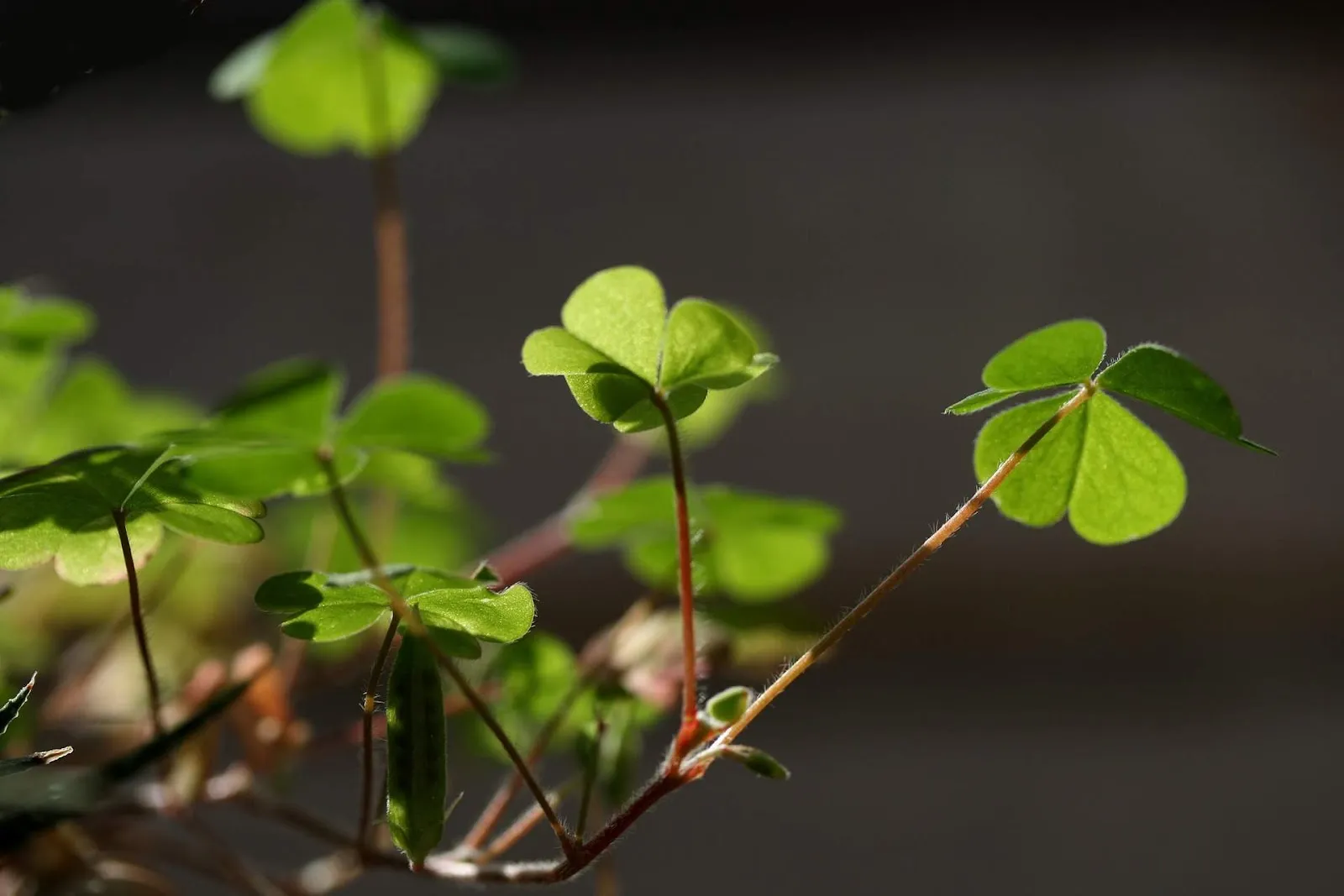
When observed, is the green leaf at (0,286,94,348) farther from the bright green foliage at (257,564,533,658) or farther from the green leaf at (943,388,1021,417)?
the green leaf at (943,388,1021,417)

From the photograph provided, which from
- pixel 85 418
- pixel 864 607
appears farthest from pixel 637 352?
pixel 85 418

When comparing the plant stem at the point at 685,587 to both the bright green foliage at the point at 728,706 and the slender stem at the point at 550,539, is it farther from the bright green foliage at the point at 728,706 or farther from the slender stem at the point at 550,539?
the slender stem at the point at 550,539

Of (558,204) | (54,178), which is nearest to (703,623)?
(558,204)

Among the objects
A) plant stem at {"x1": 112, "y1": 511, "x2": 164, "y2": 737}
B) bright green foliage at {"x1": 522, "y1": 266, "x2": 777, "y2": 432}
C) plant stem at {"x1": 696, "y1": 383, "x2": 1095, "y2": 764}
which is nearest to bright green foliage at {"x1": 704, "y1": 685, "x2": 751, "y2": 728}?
plant stem at {"x1": 696, "y1": 383, "x2": 1095, "y2": 764}

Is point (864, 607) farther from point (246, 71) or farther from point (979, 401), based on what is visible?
point (246, 71)

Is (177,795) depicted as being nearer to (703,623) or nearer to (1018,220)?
(703,623)

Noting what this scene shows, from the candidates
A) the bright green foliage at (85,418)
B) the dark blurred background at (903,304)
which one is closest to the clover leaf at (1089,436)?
the bright green foliage at (85,418)
